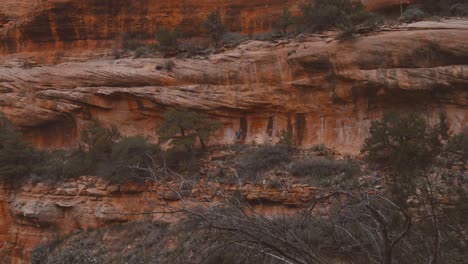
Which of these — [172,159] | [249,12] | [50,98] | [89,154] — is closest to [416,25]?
[249,12]

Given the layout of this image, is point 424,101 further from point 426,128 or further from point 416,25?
point 416,25

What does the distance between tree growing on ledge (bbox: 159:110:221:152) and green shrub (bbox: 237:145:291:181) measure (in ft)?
5.86

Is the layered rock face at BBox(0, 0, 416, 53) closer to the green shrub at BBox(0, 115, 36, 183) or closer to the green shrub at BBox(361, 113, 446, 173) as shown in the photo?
the green shrub at BBox(0, 115, 36, 183)

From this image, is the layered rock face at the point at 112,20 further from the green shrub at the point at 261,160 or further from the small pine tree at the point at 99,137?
the green shrub at the point at 261,160

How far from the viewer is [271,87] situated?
527 inches

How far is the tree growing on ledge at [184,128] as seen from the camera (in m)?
12.4

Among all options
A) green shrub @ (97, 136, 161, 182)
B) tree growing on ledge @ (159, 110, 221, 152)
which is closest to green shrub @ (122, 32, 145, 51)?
green shrub @ (97, 136, 161, 182)

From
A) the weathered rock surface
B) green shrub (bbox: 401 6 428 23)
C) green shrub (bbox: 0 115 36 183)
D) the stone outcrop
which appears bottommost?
the stone outcrop

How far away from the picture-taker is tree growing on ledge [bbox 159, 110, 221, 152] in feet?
40.6

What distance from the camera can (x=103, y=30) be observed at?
55.8ft

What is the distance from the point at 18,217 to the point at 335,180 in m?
10.8

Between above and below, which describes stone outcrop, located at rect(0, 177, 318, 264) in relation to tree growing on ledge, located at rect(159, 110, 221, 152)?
below

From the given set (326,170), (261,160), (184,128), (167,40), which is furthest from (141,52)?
(326,170)

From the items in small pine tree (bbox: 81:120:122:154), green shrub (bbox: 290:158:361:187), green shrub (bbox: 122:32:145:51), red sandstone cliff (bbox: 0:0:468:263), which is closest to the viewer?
green shrub (bbox: 290:158:361:187)
